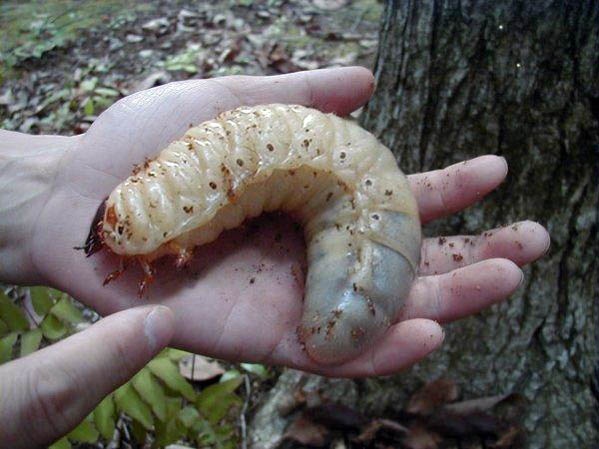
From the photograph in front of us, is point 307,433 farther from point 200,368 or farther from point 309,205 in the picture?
point 309,205

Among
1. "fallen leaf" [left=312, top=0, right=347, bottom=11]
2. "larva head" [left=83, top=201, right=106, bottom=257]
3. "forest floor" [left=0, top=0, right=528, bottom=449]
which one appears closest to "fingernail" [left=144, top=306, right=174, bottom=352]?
"larva head" [left=83, top=201, right=106, bottom=257]

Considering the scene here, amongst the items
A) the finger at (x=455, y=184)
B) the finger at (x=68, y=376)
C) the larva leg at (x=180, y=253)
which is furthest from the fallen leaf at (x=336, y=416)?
the finger at (x=68, y=376)

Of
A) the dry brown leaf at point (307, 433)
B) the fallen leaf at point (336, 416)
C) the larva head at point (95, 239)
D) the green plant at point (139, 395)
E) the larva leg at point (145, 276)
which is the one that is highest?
the larva head at point (95, 239)

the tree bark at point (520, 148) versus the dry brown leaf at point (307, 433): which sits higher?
the tree bark at point (520, 148)

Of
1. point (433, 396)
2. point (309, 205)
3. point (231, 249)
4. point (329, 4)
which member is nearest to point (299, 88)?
point (309, 205)

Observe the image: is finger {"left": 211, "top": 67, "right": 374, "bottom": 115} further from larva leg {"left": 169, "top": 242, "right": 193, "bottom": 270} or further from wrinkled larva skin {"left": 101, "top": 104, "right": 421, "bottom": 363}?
larva leg {"left": 169, "top": 242, "right": 193, "bottom": 270}

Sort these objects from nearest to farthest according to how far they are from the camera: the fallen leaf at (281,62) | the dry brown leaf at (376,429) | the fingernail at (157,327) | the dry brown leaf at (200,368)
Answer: the fingernail at (157,327) < the dry brown leaf at (376,429) < the dry brown leaf at (200,368) < the fallen leaf at (281,62)

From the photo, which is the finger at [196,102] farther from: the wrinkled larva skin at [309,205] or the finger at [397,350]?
the finger at [397,350]
